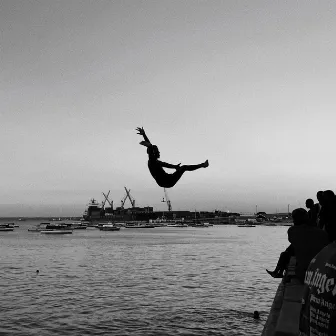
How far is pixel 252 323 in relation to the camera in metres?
19.4

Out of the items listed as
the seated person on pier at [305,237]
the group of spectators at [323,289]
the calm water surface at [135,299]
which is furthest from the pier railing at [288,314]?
the calm water surface at [135,299]

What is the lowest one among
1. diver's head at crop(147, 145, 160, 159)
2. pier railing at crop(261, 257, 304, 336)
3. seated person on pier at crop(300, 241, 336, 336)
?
pier railing at crop(261, 257, 304, 336)

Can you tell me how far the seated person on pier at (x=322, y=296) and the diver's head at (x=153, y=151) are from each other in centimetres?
390

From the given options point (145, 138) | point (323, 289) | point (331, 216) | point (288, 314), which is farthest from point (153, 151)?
point (323, 289)

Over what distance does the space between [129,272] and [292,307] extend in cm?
3358

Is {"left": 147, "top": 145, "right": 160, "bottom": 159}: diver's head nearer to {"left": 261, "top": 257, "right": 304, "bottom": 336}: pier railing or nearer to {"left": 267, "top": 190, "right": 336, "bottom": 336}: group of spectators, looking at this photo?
{"left": 261, "top": 257, "right": 304, "bottom": 336}: pier railing

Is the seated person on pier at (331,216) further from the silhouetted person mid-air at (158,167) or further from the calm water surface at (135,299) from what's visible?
the calm water surface at (135,299)

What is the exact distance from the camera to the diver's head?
6.37 metres

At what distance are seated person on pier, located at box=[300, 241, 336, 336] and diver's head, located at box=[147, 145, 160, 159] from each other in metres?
3.90

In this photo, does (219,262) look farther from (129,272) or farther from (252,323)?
(252,323)

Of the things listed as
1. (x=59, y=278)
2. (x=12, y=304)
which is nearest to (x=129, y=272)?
→ (x=59, y=278)

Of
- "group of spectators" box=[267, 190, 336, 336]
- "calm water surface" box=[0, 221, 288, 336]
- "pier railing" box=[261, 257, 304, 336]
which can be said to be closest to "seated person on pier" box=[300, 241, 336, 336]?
"group of spectators" box=[267, 190, 336, 336]

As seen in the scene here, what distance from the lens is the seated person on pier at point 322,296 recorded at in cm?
245

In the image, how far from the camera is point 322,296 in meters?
2.53
